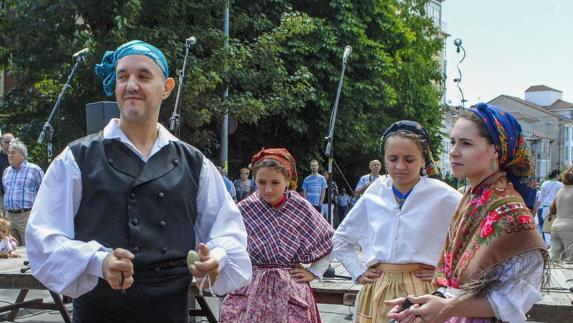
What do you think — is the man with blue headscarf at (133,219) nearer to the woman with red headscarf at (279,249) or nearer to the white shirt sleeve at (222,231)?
the white shirt sleeve at (222,231)

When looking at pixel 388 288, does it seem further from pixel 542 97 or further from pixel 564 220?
pixel 542 97

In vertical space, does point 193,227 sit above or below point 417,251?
above

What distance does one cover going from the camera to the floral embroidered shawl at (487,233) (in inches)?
86.5

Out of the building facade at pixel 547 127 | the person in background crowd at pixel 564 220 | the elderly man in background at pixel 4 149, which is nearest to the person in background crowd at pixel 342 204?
the person in background crowd at pixel 564 220

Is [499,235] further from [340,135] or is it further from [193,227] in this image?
[340,135]

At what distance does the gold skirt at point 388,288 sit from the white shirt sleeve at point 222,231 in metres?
1.07

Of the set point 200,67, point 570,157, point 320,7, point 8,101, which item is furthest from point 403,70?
point 570,157

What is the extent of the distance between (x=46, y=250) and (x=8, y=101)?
39.3ft

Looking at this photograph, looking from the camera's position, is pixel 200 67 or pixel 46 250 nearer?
pixel 46 250

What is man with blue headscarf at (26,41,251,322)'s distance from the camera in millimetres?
2035

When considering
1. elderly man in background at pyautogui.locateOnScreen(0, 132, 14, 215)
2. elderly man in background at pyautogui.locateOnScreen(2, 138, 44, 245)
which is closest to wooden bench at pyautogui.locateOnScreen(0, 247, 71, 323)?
elderly man in background at pyautogui.locateOnScreen(2, 138, 44, 245)

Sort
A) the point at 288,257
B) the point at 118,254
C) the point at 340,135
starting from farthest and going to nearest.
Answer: the point at 340,135 < the point at 288,257 < the point at 118,254

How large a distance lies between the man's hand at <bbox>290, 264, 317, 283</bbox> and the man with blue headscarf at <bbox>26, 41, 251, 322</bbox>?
1574 mm

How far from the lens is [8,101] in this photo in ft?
42.5
